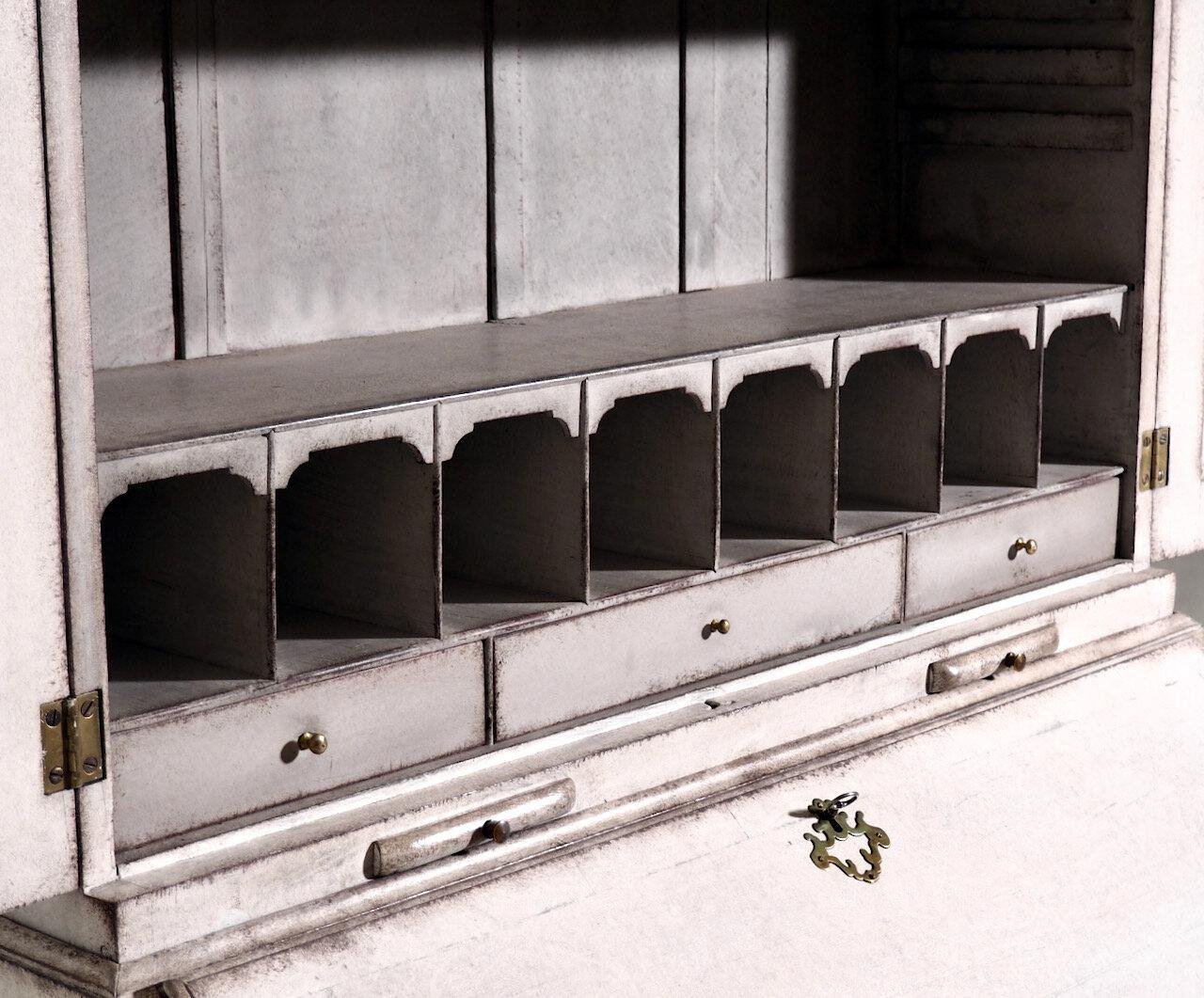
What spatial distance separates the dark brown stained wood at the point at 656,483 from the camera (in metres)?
2.49

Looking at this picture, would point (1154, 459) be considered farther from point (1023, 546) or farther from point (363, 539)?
point (363, 539)

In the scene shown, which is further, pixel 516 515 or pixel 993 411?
pixel 993 411

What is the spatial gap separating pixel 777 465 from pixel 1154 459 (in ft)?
2.39

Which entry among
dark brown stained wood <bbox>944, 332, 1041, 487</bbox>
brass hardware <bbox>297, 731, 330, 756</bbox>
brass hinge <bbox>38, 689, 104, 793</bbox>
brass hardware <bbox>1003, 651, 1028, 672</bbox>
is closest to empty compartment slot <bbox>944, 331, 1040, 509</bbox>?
dark brown stained wood <bbox>944, 332, 1041, 487</bbox>

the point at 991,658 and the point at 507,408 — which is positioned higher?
the point at 507,408

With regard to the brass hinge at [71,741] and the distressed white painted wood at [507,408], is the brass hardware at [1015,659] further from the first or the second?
the brass hinge at [71,741]

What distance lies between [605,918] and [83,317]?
0.91 meters

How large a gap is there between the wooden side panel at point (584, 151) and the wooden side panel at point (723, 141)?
0.11 ft

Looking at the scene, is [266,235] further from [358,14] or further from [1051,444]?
[1051,444]

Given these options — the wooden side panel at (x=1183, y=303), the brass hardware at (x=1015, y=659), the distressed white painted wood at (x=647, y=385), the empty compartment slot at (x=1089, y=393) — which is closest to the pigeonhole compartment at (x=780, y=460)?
the distressed white painted wood at (x=647, y=385)

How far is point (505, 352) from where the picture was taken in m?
2.47

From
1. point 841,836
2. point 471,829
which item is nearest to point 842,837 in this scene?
point 841,836

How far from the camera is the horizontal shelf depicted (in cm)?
207

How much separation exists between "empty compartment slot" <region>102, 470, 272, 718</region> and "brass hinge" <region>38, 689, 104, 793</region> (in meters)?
0.09
